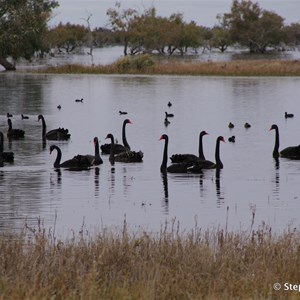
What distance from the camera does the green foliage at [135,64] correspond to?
259ft

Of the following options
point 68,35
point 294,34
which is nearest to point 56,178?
point 68,35

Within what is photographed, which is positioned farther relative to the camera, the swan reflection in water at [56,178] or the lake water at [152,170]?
the swan reflection in water at [56,178]

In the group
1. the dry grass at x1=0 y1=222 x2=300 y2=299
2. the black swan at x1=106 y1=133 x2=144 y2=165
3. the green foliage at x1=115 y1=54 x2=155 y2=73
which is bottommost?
the black swan at x1=106 y1=133 x2=144 y2=165

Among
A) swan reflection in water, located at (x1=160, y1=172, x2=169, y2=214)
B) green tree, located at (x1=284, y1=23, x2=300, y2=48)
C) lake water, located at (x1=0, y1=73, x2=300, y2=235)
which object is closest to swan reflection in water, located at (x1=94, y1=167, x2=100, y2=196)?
lake water, located at (x1=0, y1=73, x2=300, y2=235)

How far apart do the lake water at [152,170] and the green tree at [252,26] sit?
93.1 m

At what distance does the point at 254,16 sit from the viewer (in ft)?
497

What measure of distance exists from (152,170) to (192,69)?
5351 centimetres

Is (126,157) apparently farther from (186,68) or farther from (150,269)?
(186,68)

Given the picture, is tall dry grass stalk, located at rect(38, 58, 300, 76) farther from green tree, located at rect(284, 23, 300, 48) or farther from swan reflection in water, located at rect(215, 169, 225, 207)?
green tree, located at rect(284, 23, 300, 48)

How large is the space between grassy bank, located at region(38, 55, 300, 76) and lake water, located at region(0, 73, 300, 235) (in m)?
17.3

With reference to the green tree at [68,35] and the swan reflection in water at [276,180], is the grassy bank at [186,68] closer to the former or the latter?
the swan reflection in water at [276,180]

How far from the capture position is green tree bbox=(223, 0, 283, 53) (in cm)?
15050

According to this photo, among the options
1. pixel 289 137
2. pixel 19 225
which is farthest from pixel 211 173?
pixel 289 137

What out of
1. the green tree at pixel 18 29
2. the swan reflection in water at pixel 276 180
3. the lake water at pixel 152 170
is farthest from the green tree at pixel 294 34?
the swan reflection in water at pixel 276 180
